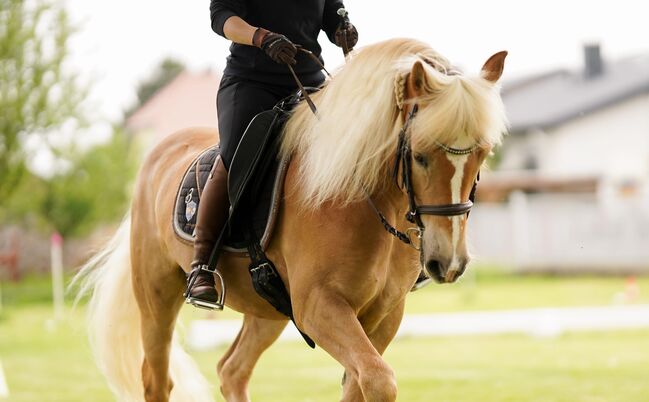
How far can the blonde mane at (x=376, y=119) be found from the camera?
453 centimetres

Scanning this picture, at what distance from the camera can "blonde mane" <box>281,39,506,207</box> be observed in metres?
4.53

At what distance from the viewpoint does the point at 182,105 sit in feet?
173

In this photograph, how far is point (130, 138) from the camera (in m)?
40.5

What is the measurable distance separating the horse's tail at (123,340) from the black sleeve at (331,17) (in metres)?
2.38

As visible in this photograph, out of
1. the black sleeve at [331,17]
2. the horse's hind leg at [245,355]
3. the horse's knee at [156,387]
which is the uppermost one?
the black sleeve at [331,17]

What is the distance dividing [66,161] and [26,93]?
19.8 feet

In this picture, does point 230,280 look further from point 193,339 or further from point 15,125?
point 15,125

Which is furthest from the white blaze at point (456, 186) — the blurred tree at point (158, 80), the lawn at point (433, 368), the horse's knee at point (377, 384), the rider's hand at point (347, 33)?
the blurred tree at point (158, 80)

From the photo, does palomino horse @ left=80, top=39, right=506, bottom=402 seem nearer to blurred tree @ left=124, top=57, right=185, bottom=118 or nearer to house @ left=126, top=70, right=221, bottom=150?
house @ left=126, top=70, right=221, bottom=150

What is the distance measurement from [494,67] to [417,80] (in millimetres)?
459

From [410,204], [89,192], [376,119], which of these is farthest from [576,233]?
[410,204]

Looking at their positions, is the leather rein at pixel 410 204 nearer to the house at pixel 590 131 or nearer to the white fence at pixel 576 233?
the white fence at pixel 576 233

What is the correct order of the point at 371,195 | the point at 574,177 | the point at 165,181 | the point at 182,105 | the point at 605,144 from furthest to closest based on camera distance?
the point at 182,105, the point at 605,144, the point at 574,177, the point at 165,181, the point at 371,195

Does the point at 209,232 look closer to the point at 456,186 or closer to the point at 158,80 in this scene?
the point at 456,186
